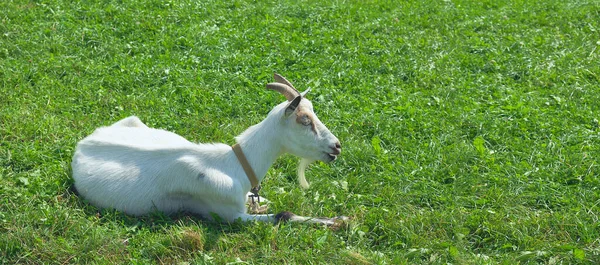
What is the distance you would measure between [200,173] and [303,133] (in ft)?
2.42

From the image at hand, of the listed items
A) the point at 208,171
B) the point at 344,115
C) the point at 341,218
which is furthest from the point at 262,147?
the point at 344,115

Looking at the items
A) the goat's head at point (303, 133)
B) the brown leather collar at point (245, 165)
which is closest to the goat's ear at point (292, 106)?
the goat's head at point (303, 133)

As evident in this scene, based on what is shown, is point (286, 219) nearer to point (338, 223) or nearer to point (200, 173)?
point (338, 223)

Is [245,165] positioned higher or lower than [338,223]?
higher

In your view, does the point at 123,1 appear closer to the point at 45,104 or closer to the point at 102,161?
the point at 45,104

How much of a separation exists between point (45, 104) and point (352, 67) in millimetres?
3142

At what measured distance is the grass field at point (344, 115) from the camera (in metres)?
4.70

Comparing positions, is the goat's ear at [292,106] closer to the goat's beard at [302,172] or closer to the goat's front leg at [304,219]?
the goat's beard at [302,172]

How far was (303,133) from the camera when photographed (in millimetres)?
4930

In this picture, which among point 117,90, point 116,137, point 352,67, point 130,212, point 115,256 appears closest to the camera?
point 115,256

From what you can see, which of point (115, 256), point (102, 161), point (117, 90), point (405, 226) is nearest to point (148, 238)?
point (115, 256)

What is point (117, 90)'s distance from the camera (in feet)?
22.9

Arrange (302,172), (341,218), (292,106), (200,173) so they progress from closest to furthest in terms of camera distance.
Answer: (292,106) → (200,173) → (341,218) → (302,172)

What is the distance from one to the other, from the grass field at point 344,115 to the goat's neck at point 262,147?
0.39 m
